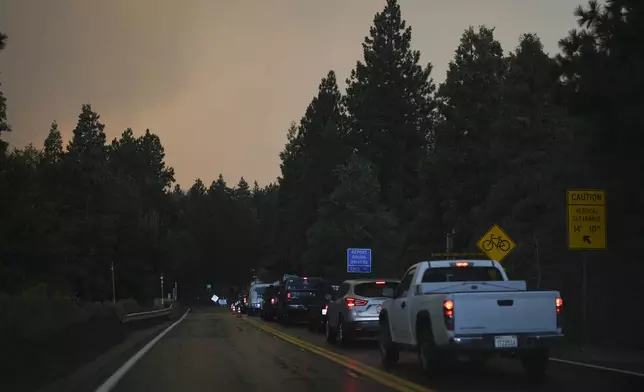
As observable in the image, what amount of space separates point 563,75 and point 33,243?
1776 inches

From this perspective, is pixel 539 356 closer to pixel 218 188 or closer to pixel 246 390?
pixel 246 390

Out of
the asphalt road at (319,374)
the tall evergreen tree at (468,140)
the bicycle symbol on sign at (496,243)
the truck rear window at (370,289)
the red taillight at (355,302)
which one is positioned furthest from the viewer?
the tall evergreen tree at (468,140)

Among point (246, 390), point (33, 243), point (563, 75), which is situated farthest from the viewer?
point (33, 243)

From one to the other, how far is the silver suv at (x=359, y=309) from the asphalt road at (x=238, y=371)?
56.7 inches

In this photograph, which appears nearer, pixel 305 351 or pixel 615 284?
pixel 305 351

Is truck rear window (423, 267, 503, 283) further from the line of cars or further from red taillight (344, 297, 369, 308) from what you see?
red taillight (344, 297, 369, 308)

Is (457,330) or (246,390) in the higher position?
(457,330)

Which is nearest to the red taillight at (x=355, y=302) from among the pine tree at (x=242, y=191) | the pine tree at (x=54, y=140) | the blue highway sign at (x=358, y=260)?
the blue highway sign at (x=358, y=260)

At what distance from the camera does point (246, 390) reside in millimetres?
13445

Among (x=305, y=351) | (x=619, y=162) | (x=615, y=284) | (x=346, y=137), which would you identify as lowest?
(x=305, y=351)

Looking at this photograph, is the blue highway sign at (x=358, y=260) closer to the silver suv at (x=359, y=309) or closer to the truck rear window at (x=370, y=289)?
the silver suv at (x=359, y=309)

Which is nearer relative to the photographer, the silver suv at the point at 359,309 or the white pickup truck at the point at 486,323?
the white pickup truck at the point at 486,323

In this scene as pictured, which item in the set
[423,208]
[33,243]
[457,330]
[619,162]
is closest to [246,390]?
[457,330]

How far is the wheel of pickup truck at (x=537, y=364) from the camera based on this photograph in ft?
47.7
